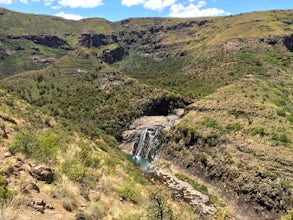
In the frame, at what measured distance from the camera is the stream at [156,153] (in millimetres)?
48281

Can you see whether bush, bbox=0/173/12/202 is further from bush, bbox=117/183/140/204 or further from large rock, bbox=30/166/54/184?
bush, bbox=117/183/140/204

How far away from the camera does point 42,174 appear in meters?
17.7

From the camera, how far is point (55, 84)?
10825 centimetres

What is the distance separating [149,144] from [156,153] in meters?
3.78

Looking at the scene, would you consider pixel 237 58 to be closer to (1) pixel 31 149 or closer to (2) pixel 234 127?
(2) pixel 234 127

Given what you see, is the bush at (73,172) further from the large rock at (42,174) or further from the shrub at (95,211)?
the shrub at (95,211)

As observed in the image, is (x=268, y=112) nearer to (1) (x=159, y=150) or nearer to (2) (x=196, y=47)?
(1) (x=159, y=150)

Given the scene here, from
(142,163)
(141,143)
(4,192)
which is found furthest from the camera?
(141,143)

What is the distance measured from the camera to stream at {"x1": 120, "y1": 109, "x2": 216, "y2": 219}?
48281 mm

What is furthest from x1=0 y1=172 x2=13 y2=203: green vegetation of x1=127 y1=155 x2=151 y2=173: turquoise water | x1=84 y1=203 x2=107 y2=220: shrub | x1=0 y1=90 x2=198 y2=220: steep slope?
x1=127 y1=155 x2=151 y2=173: turquoise water

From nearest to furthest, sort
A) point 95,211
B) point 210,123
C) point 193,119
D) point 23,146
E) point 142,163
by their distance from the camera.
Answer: point 95,211
point 23,146
point 210,123
point 142,163
point 193,119

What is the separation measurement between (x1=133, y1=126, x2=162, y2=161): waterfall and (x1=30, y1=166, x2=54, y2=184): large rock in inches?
2075

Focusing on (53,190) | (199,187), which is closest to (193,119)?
(199,187)

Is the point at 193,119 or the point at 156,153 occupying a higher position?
the point at 193,119
